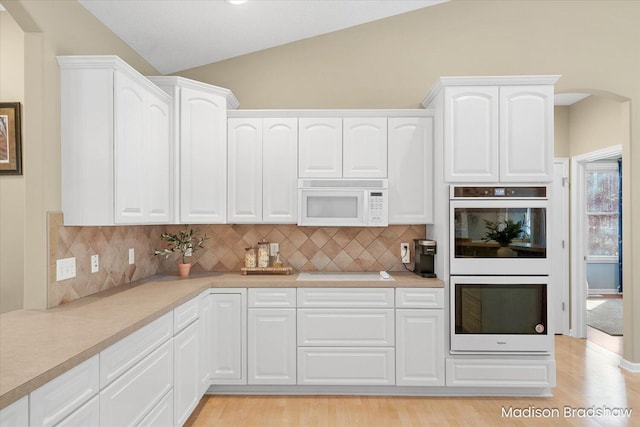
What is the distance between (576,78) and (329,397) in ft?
11.3

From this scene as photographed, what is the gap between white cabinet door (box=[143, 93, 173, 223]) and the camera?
8.73 ft

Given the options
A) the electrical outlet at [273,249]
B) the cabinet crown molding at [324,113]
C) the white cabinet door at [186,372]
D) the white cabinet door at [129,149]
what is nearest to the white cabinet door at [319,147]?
the cabinet crown molding at [324,113]

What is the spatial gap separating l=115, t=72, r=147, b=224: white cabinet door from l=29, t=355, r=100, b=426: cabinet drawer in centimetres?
99

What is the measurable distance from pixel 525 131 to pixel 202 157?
2457 millimetres

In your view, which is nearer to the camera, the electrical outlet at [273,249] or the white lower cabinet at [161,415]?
the white lower cabinet at [161,415]

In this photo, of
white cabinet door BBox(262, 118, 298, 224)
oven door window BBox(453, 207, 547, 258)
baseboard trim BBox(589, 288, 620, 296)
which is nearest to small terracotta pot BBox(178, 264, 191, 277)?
white cabinet door BBox(262, 118, 298, 224)

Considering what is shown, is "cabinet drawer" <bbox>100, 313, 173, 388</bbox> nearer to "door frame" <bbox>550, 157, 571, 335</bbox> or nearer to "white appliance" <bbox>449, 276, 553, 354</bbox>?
"white appliance" <bbox>449, 276, 553, 354</bbox>

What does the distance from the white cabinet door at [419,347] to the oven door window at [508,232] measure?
0.61 metres

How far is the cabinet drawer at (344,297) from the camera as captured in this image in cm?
304

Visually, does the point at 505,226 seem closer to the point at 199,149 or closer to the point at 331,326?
the point at 331,326

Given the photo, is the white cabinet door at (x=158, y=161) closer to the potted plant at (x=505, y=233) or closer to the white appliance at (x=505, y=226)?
the white appliance at (x=505, y=226)

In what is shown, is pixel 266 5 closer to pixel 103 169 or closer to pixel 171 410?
pixel 103 169

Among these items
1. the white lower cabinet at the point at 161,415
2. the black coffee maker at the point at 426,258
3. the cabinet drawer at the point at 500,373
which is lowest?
the cabinet drawer at the point at 500,373

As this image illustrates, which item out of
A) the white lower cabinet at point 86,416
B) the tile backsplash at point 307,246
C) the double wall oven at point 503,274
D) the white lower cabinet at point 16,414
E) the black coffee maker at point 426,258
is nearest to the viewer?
the white lower cabinet at point 16,414
